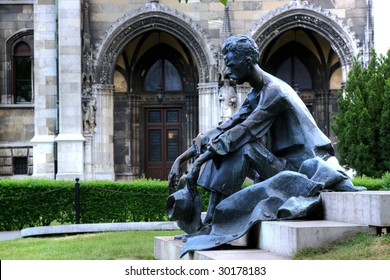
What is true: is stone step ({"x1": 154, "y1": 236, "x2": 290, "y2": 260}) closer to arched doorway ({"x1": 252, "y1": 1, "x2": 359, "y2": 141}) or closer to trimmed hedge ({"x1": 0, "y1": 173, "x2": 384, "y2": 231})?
trimmed hedge ({"x1": 0, "y1": 173, "x2": 384, "y2": 231})

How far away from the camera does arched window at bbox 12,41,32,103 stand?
104 ft

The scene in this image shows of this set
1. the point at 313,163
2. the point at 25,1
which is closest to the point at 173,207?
the point at 313,163

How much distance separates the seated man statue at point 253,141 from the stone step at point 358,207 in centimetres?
46

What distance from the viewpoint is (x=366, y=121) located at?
25531 mm

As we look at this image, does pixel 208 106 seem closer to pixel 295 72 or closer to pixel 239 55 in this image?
pixel 295 72

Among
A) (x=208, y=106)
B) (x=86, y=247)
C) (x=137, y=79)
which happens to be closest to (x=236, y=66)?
(x=86, y=247)

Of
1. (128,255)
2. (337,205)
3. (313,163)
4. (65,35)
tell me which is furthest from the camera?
(65,35)

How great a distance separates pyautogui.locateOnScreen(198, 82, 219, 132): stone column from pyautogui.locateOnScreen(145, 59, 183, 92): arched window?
3577 mm

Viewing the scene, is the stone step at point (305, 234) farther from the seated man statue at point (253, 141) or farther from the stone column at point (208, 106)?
the stone column at point (208, 106)

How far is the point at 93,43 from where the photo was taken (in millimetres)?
29328

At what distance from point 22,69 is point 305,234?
84.5 ft

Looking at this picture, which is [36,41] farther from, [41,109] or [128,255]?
[128,255]

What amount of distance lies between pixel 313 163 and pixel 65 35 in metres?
20.5

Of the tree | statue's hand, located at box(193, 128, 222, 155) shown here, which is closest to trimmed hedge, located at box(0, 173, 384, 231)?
the tree
